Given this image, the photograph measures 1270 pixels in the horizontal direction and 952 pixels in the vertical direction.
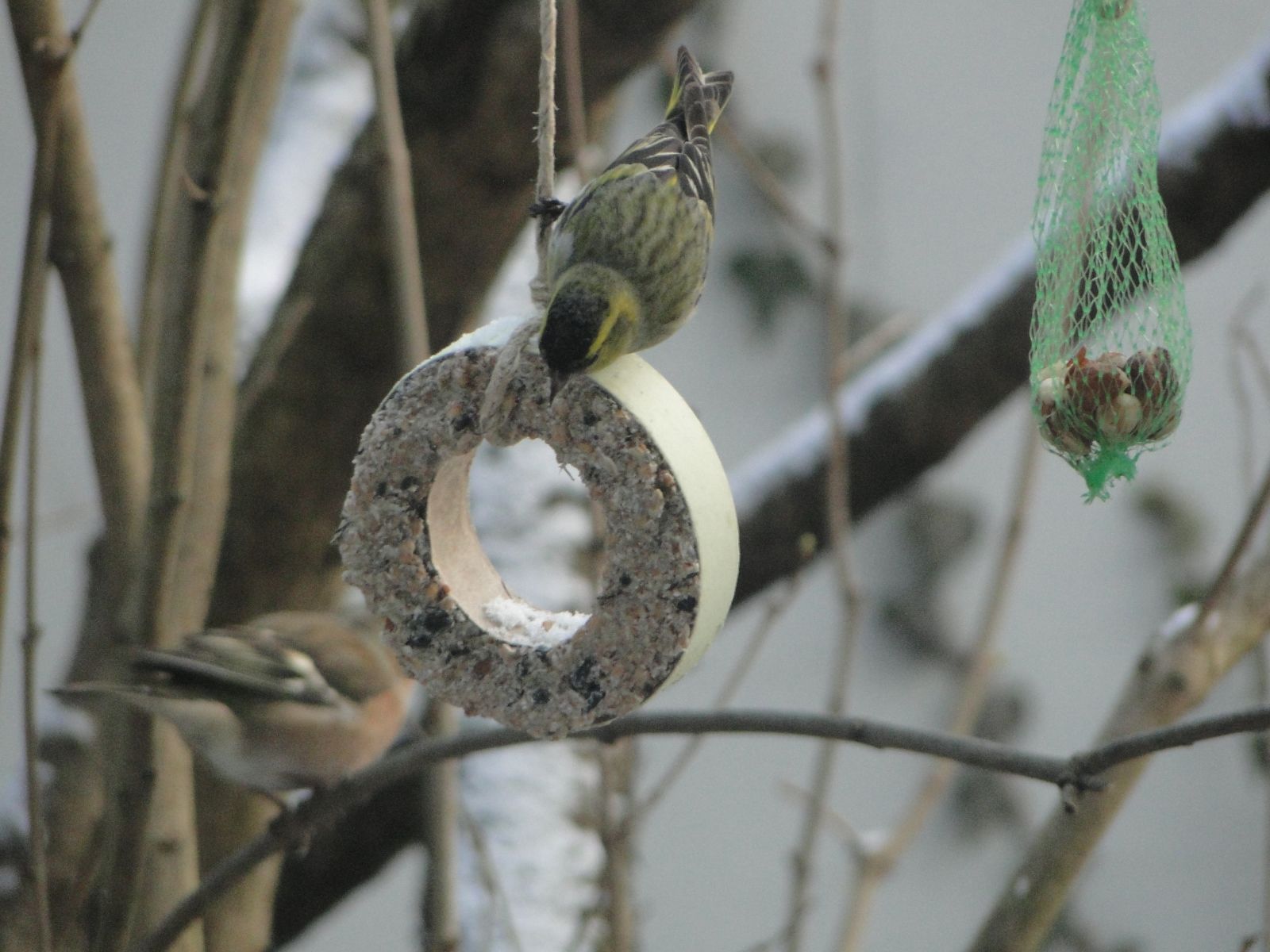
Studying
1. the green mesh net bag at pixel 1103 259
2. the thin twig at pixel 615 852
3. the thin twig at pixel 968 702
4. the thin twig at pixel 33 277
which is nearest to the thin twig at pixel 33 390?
the thin twig at pixel 33 277

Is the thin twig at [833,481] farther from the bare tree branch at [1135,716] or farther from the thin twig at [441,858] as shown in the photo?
the thin twig at [441,858]

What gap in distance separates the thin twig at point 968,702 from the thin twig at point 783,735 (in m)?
0.66

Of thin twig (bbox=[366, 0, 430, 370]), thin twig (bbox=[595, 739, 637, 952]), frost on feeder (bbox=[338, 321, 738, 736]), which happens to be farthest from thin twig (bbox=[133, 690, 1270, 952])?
thin twig (bbox=[366, 0, 430, 370])

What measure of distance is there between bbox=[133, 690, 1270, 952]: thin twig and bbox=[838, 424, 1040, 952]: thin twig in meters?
0.66

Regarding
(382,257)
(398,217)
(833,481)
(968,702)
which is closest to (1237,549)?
(833,481)

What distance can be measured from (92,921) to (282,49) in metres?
0.73

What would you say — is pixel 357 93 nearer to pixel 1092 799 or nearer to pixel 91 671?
pixel 91 671

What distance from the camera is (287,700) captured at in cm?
130

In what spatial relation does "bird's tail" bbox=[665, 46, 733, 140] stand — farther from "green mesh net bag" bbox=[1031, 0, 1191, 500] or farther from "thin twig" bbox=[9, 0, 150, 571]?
"thin twig" bbox=[9, 0, 150, 571]

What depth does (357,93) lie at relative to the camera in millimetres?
2826

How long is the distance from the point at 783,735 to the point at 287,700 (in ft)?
2.33

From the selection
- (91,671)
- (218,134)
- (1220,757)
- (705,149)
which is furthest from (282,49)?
(1220,757)

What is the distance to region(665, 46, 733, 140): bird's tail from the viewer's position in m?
1.01

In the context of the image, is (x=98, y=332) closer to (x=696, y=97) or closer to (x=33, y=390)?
(x=33, y=390)
